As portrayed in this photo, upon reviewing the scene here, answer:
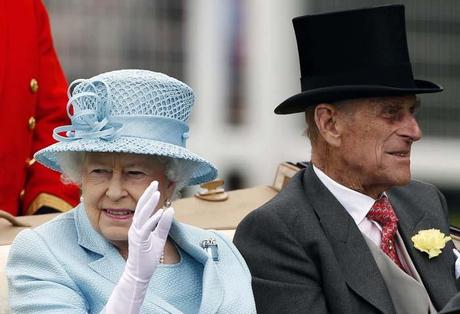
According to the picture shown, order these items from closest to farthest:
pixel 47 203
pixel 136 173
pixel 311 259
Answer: pixel 136 173 < pixel 311 259 < pixel 47 203

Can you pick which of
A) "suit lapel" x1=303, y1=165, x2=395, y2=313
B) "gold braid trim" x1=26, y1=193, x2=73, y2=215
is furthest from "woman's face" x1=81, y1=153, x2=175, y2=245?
"gold braid trim" x1=26, y1=193, x2=73, y2=215

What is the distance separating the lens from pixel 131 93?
13.9ft

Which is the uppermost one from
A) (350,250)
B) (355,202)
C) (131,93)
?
(131,93)

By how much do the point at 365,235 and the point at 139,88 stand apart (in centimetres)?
82

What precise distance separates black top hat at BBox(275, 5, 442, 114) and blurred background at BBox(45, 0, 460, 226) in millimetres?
6277

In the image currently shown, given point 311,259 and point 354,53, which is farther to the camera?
point 354,53

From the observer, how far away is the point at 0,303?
4398mm

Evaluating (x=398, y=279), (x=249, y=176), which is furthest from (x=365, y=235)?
(x=249, y=176)

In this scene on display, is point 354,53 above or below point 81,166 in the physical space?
above

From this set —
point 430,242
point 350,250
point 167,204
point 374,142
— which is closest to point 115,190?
point 167,204

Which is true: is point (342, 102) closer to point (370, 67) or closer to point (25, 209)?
point (370, 67)

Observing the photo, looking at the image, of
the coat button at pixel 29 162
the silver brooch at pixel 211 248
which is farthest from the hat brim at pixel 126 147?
the coat button at pixel 29 162

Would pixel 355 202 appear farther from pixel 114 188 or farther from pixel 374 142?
pixel 114 188

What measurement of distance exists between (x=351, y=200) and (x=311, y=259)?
0.26 meters
